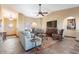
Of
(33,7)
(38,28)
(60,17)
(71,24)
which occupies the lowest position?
(38,28)

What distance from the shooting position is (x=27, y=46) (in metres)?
2.62

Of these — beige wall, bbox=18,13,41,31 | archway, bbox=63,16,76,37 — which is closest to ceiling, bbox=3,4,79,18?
beige wall, bbox=18,13,41,31

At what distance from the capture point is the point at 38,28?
2637 millimetres

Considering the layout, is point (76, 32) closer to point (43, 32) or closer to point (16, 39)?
point (43, 32)

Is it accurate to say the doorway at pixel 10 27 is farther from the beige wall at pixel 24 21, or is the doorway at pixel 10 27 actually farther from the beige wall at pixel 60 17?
the beige wall at pixel 60 17

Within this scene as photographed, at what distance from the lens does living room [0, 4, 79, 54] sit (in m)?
2.55

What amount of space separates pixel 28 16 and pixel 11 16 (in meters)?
0.43

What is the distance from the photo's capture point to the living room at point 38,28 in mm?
2553

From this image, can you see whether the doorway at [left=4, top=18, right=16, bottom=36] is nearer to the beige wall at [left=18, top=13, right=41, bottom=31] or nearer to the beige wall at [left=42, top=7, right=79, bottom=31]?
the beige wall at [left=18, top=13, right=41, bottom=31]

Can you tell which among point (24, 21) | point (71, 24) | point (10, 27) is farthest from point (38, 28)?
point (71, 24)

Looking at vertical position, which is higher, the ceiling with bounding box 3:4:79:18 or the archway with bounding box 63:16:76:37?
the ceiling with bounding box 3:4:79:18

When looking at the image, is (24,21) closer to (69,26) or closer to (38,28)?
(38,28)

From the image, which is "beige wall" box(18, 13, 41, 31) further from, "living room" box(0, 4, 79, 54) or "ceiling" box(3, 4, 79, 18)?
"ceiling" box(3, 4, 79, 18)
